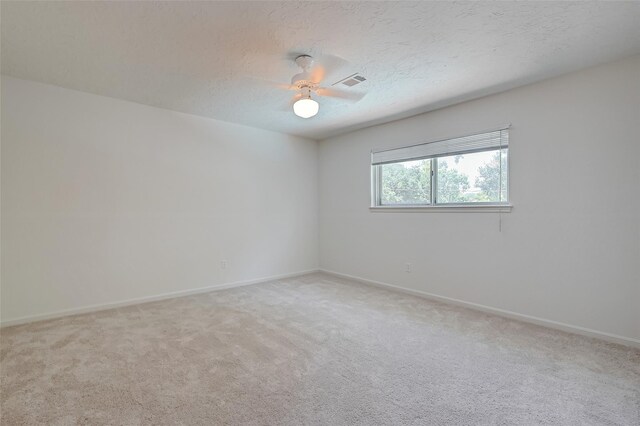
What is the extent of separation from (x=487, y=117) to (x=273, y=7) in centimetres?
259

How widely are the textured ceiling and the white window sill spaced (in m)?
1.24

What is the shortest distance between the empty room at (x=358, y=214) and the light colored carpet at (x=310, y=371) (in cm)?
2

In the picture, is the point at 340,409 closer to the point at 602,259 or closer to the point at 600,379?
the point at 600,379

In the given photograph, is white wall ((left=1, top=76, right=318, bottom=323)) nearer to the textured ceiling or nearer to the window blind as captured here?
the textured ceiling

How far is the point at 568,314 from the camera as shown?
9.11 feet

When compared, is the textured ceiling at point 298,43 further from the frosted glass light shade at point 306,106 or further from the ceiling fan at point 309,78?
the frosted glass light shade at point 306,106

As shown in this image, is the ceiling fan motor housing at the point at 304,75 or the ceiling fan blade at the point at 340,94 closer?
the ceiling fan motor housing at the point at 304,75

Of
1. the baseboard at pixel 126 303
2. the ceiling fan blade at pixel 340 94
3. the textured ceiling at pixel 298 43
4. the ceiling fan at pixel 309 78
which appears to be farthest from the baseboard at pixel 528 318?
the ceiling fan at pixel 309 78

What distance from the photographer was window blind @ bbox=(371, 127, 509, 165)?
10.6ft

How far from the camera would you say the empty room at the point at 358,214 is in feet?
6.21

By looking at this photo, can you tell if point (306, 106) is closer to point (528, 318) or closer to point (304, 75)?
point (304, 75)

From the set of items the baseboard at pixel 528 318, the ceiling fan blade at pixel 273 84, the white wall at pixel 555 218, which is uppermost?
the ceiling fan blade at pixel 273 84

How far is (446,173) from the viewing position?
12.3 ft

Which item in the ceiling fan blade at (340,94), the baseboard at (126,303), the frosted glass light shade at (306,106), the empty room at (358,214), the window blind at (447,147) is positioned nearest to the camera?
the empty room at (358,214)
